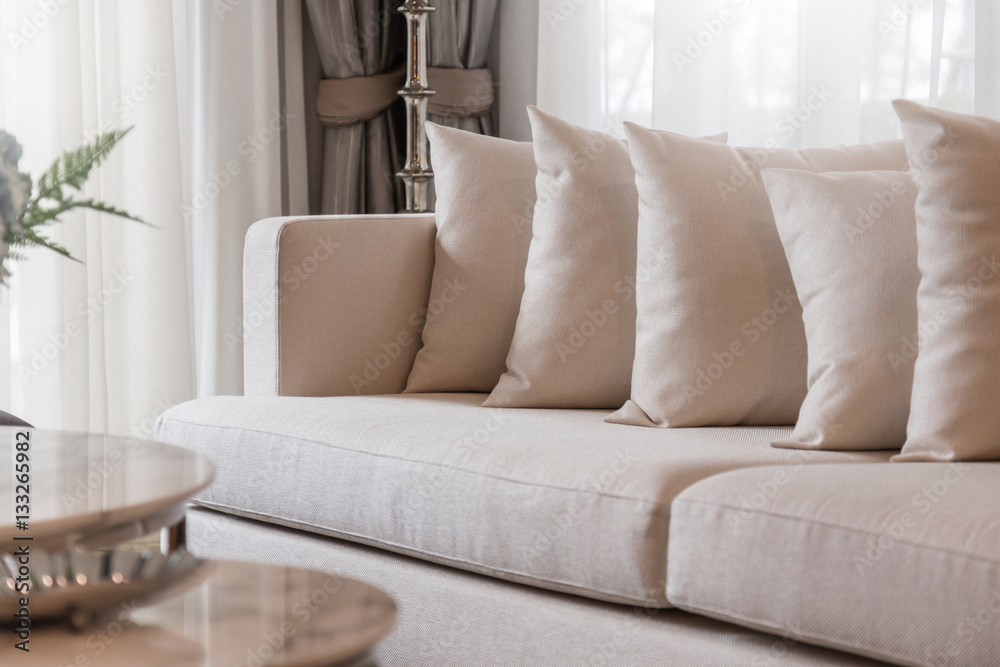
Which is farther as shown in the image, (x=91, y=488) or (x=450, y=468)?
(x=450, y=468)

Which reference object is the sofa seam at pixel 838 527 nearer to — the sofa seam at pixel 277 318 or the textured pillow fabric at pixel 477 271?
the textured pillow fabric at pixel 477 271

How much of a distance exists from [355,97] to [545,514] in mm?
2196

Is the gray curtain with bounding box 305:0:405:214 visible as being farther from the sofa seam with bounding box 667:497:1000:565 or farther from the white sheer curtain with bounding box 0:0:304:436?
the sofa seam with bounding box 667:497:1000:565

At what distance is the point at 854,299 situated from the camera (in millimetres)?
1486

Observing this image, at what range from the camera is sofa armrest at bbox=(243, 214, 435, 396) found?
1971mm

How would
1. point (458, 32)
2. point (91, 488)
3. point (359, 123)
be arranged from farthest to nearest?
point (359, 123) → point (458, 32) → point (91, 488)

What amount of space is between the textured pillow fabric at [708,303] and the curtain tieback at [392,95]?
1.59 meters

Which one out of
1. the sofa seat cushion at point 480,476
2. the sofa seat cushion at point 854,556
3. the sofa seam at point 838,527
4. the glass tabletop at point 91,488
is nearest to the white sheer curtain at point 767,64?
the sofa seat cushion at point 480,476

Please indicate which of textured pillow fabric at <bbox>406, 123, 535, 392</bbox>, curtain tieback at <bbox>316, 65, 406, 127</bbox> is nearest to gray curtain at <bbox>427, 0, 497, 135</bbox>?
curtain tieback at <bbox>316, 65, 406, 127</bbox>

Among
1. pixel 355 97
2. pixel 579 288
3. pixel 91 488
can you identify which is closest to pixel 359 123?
pixel 355 97

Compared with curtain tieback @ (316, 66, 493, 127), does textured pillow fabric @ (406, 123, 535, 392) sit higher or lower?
lower

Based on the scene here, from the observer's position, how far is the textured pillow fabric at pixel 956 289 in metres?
1.32

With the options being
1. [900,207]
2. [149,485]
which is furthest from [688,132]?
[149,485]

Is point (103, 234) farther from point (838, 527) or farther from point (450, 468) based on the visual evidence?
point (838, 527)
